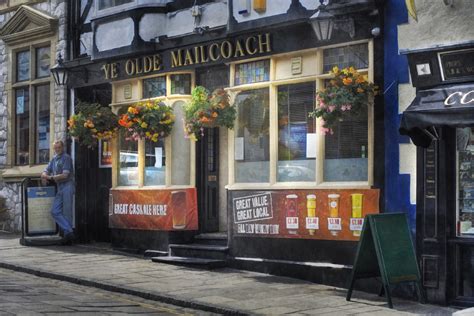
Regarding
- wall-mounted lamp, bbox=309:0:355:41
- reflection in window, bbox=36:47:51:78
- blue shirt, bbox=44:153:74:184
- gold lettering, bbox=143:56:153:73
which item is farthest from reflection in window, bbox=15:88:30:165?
wall-mounted lamp, bbox=309:0:355:41

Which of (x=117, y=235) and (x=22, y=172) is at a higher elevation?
(x=22, y=172)

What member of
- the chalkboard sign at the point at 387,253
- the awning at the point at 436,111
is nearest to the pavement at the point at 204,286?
the chalkboard sign at the point at 387,253

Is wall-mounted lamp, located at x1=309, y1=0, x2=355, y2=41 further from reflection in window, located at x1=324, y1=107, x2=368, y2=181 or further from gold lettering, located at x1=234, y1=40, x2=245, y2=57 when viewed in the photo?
gold lettering, located at x1=234, y1=40, x2=245, y2=57

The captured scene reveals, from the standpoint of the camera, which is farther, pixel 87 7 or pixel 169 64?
pixel 87 7

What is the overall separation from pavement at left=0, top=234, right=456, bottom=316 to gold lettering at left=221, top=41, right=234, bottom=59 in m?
3.32

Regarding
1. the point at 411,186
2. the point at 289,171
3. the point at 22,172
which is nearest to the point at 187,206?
the point at 289,171

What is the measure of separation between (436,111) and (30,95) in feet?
35.0

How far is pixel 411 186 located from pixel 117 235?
6.35m

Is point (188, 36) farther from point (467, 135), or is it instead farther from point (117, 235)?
point (467, 135)

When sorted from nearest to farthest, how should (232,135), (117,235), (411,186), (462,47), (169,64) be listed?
(462,47) → (411,186) → (232,135) → (169,64) → (117,235)

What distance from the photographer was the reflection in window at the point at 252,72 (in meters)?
11.8

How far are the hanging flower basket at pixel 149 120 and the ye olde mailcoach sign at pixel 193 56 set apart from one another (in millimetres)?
765

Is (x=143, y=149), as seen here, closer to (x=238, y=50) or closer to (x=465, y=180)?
(x=238, y=50)

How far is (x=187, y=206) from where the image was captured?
42.8 feet
